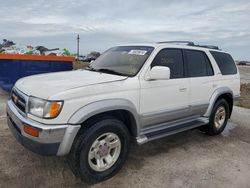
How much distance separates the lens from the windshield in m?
3.86

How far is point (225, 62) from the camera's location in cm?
565

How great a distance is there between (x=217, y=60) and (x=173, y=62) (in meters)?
1.53

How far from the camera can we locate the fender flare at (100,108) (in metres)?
3.01

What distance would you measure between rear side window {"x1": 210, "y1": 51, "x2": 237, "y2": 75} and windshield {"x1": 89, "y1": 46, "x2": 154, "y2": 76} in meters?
1.94

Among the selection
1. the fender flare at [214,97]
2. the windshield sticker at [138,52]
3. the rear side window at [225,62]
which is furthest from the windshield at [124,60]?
the rear side window at [225,62]

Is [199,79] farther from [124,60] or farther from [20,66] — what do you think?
[20,66]

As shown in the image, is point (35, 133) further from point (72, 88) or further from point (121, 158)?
point (121, 158)

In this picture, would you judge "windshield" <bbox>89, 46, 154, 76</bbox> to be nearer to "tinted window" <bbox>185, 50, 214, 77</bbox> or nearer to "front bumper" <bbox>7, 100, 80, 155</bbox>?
"tinted window" <bbox>185, 50, 214, 77</bbox>

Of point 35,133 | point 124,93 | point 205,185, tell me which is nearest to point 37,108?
point 35,133

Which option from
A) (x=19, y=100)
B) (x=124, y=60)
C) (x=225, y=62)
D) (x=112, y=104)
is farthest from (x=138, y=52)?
(x=225, y=62)

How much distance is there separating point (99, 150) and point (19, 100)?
1236mm

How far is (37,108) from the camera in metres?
2.98

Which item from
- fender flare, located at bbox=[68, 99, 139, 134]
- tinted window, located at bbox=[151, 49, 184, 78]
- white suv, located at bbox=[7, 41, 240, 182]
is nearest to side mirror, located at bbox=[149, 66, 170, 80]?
white suv, located at bbox=[7, 41, 240, 182]

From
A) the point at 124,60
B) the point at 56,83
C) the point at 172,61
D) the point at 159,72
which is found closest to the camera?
the point at 56,83
